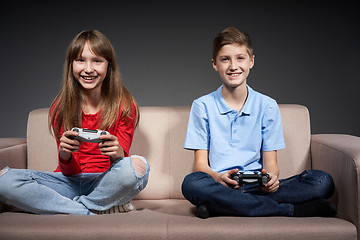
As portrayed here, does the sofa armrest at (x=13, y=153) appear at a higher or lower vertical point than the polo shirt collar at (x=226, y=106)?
lower

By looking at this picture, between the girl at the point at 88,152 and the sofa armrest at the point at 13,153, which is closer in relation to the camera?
the girl at the point at 88,152

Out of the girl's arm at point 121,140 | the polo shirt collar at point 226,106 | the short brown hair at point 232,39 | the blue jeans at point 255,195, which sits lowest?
the blue jeans at point 255,195

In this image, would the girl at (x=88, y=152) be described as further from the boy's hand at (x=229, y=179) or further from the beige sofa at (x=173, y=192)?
the boy's hand at (x=229, y=179)

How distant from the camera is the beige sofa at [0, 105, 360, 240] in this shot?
159cm

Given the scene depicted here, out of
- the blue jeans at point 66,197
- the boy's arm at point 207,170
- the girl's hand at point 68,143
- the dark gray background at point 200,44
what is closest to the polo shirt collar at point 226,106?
the boy's arm at point 207,170

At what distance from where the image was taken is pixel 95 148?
2049 mm

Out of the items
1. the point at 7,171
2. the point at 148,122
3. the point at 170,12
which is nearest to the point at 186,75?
the point at 170,12

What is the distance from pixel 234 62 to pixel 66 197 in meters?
0.91

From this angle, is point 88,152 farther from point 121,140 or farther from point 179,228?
point 179,228

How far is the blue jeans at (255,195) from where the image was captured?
1.70 metres

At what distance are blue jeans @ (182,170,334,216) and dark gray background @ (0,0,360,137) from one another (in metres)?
1.18

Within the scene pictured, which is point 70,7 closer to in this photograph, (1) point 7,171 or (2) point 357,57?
(1) point 7,171

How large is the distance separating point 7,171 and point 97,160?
39 centimetres

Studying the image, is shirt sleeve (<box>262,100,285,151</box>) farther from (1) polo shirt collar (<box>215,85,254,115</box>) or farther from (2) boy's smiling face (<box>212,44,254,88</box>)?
(2) boy's smiling face (<box>212,44,254,88</box>)
